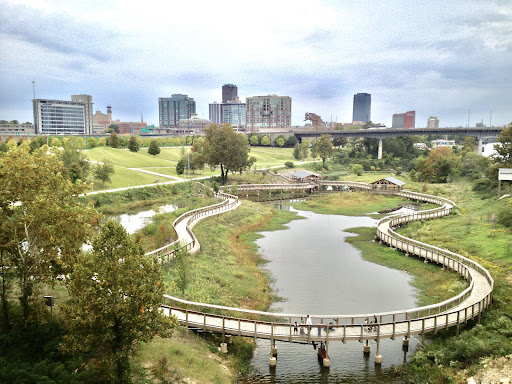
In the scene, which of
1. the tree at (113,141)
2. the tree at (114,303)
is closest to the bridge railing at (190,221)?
the tree at (114,303)

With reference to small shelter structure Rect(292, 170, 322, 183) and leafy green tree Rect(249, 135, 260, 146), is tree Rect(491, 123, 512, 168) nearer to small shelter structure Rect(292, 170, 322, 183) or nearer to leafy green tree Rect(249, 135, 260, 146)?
small shelter structure Rect(292, 170, 322, 183)

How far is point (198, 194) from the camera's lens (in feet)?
234

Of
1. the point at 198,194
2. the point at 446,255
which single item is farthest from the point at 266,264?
the point at 198,194

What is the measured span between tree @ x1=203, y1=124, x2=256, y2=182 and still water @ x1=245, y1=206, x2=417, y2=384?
96.3 ft

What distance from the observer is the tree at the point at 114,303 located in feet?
49.2

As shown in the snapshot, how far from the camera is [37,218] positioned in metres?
18.1

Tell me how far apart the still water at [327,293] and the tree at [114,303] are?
752 cm

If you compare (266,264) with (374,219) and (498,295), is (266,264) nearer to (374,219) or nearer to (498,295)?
(498,295)

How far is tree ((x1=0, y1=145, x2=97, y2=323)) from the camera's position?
1791cm

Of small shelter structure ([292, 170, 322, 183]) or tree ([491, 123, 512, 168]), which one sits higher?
tree ([491, 123, 512, 168])

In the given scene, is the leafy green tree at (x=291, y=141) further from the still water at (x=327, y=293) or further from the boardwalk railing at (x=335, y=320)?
the boardwalk railing at (x=335, y=320)

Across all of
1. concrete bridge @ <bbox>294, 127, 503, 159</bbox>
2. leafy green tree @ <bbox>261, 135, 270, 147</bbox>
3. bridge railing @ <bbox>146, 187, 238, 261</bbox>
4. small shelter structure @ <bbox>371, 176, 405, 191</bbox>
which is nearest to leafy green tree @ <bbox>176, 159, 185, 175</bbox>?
bridge railing @ <bbox>146, 187, 238, 261</bbox>

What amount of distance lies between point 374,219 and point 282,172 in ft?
156

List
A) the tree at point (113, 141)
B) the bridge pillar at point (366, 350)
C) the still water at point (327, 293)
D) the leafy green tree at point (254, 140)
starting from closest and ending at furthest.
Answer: the still water at point (327, 293)
the bridge pillar at point (366, 350)
the tree at point (113, 141)
the leafy green tree at point (254, 140)
